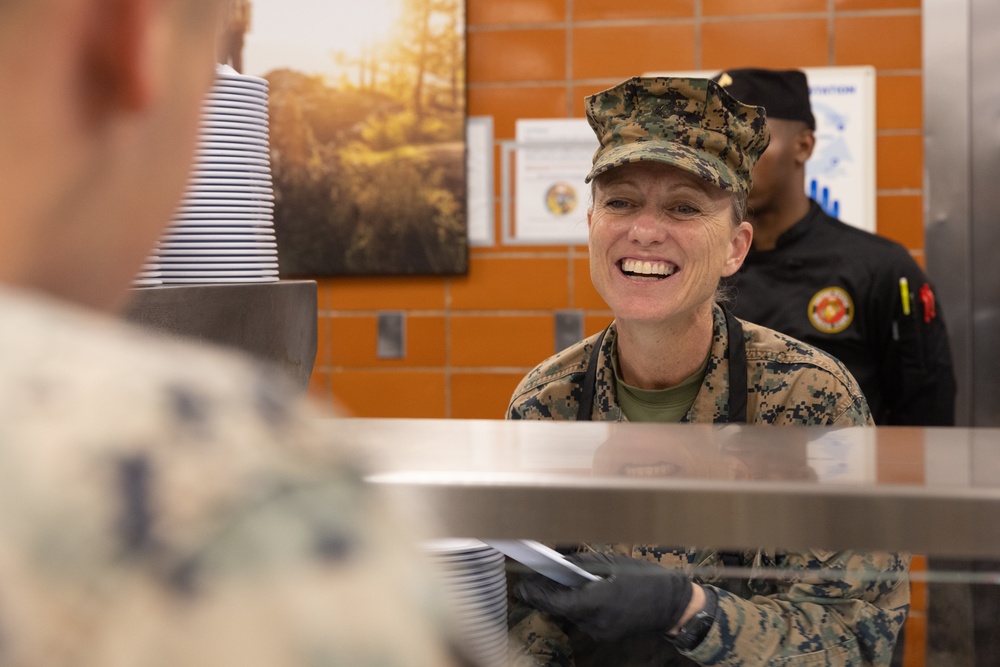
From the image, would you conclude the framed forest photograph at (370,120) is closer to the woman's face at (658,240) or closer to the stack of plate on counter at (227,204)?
the woman's face at (658,240)

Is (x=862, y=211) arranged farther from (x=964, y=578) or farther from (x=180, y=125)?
(x=180, y=125)

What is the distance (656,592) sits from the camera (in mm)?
783

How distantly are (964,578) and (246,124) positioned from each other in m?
0.87

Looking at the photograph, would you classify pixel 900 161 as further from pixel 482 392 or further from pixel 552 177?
pixel 482 392

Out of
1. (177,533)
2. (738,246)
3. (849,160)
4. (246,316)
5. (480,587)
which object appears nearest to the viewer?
(177,533)

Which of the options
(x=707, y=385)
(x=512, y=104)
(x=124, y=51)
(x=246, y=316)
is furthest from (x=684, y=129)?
(x=512, y=104)

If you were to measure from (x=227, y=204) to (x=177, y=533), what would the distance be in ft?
3.45

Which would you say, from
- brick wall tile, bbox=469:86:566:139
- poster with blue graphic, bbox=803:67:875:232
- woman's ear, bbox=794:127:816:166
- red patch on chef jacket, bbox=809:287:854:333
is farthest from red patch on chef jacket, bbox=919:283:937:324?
brick wall tile, bbox=469:86:566:139

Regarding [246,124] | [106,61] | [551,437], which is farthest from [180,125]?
[246,124]

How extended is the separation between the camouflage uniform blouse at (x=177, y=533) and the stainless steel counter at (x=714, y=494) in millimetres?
402

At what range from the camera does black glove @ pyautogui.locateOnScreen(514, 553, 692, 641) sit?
765mm

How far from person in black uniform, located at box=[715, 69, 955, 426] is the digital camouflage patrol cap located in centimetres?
91

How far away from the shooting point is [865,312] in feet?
9.26

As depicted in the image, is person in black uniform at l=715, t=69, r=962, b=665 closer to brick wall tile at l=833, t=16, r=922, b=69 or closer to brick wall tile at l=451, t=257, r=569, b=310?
brick wall tile at l=833, t=16, r=922, b=69
